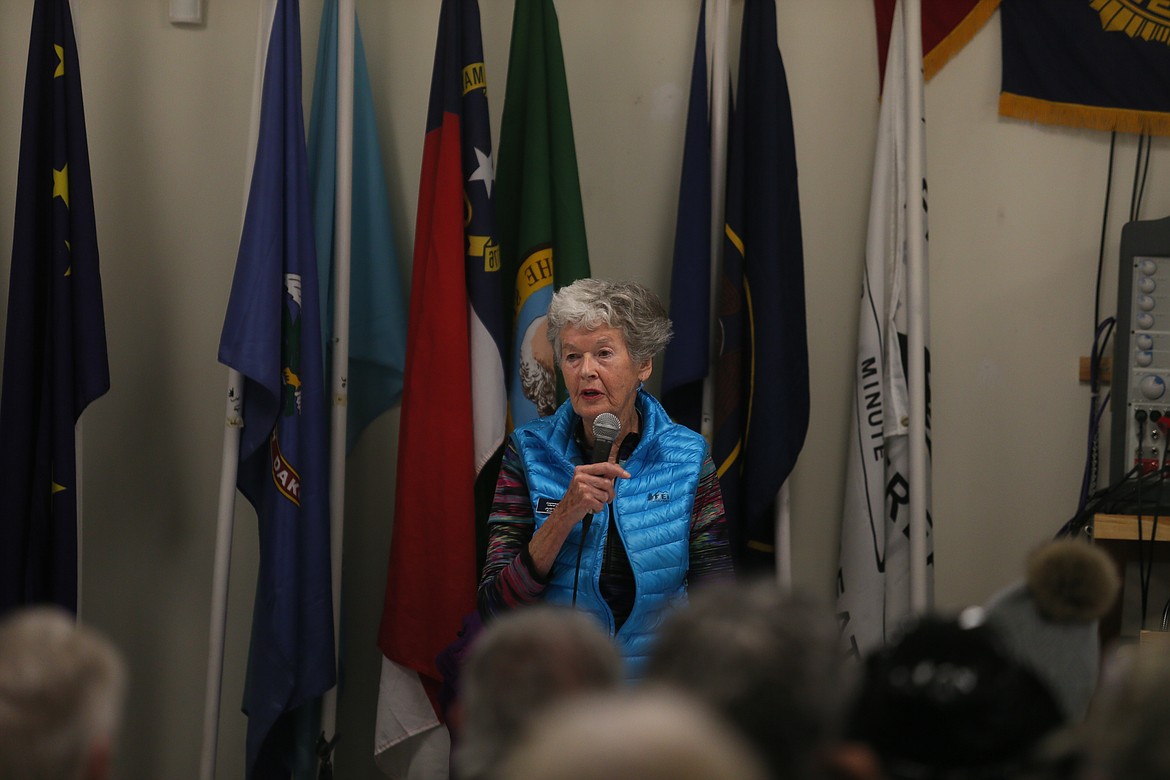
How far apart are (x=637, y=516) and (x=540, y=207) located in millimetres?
900

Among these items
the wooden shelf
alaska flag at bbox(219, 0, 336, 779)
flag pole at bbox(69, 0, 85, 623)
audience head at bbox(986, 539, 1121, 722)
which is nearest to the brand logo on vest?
the wooden shelf

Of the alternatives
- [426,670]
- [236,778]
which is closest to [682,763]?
[426,670]

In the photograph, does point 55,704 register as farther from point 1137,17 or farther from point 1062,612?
point 1137,17

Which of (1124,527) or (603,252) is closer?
(1124,527)

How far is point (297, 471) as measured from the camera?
2594 mm

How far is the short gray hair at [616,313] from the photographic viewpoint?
2.26 m

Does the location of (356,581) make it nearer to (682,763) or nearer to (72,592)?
(72,592)

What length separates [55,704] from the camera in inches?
28.8

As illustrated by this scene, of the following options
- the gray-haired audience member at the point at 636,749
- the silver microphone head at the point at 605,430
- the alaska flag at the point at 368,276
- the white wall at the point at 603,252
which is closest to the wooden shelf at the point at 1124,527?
the white wall at the point at 603,252

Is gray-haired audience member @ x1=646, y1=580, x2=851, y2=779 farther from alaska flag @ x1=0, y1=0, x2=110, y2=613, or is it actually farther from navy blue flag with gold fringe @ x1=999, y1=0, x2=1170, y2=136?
navy blue flag with gold fringe @ x1=999, y1=0, x2=1170, y2=136

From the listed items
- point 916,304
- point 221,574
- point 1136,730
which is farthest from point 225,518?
point 1136,730

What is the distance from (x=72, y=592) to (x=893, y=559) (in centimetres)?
188

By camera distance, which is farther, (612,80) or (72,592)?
(612,80)

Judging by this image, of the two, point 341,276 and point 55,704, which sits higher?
point 341,276
